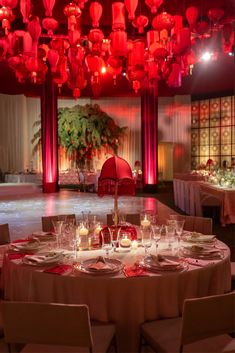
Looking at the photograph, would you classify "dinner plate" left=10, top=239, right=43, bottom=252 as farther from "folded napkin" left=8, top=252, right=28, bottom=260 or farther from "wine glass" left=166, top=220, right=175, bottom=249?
"wine glass" left=166, top=220, right=175, bottom=249

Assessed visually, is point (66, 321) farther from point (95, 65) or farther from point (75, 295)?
point (95, 65)

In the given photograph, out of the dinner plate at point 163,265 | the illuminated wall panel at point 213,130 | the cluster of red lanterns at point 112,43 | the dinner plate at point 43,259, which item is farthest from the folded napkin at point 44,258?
the illuminated wall panel at point 213,130

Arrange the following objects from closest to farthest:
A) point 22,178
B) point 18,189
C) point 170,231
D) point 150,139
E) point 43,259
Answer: point 43,259
point 170,231
point 18,189
point 150,139
point 22,178

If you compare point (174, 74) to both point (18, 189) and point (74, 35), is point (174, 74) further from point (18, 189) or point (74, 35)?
point (18, 189)

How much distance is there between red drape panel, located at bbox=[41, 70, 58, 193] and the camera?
12.1 m

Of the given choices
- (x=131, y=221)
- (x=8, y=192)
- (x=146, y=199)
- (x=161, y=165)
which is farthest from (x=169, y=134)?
(x=131, y=221)

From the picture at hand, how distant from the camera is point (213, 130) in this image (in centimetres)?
1537

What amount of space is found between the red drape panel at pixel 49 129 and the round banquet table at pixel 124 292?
9986 millimetres

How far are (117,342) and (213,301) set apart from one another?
731mm

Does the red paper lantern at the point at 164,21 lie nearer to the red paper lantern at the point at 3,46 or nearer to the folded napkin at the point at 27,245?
the red paper lantern at the point at 3,46

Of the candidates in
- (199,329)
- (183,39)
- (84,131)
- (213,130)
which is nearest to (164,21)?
(183,39)

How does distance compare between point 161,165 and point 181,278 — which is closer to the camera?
point 181,278

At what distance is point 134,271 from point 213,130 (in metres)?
13.8

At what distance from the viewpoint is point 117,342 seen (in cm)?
228
